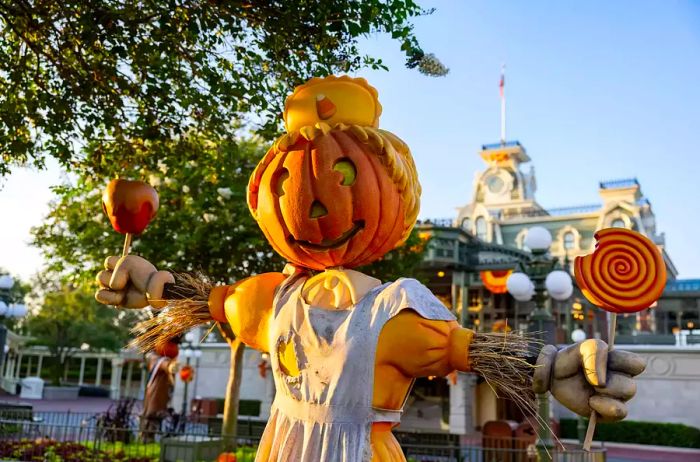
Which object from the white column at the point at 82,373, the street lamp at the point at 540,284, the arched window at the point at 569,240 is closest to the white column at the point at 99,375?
the white column at the point at 82,373

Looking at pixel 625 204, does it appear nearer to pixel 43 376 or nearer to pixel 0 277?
pixel 0 277

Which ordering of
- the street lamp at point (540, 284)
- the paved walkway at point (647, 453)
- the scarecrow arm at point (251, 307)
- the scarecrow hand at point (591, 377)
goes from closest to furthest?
the scarecrow hand at point (591, 377) → the scarecrow arm at point (251, 307) → the street lamp at point (540, 284) → the paved walkway at point (647, 453)

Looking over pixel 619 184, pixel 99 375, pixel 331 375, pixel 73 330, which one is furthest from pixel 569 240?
pixel 99 375

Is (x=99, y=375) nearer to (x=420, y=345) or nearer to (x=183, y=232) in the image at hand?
(x=183, y=232)

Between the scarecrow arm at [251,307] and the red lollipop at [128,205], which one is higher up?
the red lollipop at [128,205]

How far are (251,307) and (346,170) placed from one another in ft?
2.94

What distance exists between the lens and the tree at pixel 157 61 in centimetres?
511

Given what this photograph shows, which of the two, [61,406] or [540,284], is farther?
[61,406]

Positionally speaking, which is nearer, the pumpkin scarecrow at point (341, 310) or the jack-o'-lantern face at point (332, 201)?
the pumpkin scarecrow at point (341, 310)

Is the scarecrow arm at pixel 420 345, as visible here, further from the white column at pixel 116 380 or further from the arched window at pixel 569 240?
the white column at pixel 116 380

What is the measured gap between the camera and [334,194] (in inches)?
114

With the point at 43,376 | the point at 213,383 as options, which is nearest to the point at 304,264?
the point at 213,383

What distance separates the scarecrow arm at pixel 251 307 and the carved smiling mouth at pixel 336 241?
0.33 metres

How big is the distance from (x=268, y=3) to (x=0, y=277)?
910cm
